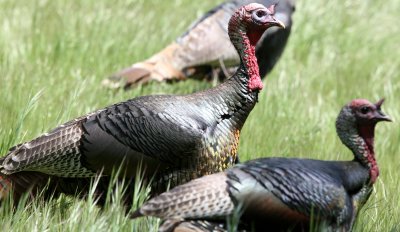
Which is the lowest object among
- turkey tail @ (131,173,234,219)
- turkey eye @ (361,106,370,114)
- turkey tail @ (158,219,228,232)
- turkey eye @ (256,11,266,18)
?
turkey tail @ (158,219,228,232)

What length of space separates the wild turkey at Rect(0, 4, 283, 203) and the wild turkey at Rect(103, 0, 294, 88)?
259cm

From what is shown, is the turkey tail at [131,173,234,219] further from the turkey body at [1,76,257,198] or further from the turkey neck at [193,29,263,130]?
the turkey neck at [193,29,263,130]

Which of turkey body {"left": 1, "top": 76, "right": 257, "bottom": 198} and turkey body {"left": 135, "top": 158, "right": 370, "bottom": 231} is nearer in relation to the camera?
turkey body {"left": 135, "top": 158, "right": 370, "bottom": 231}

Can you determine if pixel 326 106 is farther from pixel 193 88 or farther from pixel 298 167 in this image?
pixel 298 167

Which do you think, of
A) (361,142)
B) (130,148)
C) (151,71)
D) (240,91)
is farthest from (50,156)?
(151,71)

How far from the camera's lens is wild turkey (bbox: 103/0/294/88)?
24.0ft

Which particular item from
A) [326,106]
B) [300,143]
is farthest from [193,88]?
[300,143]

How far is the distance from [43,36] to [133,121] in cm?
283

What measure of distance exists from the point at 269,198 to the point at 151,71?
323 cm

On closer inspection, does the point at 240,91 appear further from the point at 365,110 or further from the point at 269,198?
the point at 269,198

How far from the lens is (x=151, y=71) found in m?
7.16

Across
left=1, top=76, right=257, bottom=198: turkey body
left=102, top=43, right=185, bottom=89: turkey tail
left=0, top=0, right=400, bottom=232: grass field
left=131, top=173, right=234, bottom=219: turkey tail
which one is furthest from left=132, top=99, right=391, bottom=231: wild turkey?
left=102, top=43, right=185, bottom=89: turkey tail

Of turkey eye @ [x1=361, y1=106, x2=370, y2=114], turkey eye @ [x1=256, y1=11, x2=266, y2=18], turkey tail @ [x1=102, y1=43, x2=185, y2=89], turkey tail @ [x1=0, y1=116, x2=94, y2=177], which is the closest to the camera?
turkey tail @ [x1=0, y1=116, x2=94, y2=177]

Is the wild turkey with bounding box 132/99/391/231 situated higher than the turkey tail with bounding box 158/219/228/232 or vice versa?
the wild turkey with bounding box 132/99/391/231
